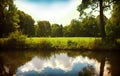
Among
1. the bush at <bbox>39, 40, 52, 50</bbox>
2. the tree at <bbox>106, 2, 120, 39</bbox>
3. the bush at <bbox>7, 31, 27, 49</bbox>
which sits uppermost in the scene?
the tree at <bbox>106, 2, 120, 39</bbox>

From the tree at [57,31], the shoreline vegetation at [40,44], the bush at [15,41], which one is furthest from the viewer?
the tree at [57,31]

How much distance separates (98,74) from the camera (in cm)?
1108

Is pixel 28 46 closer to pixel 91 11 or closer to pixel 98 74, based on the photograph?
pixel 91 11

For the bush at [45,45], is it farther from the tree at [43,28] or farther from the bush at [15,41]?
the tree at [43,28]

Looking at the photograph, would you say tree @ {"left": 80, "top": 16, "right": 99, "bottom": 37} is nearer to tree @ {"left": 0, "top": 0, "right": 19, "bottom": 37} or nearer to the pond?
tree @ {"left": 0, "top": 0, "right": 19, "bottom": 37}

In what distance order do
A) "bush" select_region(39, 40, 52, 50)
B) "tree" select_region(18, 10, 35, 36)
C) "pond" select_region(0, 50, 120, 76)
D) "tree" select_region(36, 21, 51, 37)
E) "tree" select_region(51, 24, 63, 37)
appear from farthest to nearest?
1. "tree" select_region(51, 24, 63, 37)
2. "tree" select_region(36, 21, 51, 37)
3. "tree" select_region(18, 10, 35, 36)
4. "bush" select_region(39, 40, 52, 50)
5. "pond" select_region(0, 50, 120, 76)

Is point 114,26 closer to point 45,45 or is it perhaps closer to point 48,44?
point 48,44

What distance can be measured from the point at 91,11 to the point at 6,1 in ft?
35.8

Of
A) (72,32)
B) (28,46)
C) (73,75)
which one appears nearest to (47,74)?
(73,75)

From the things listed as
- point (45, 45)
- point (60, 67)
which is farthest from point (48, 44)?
point (60, 67)

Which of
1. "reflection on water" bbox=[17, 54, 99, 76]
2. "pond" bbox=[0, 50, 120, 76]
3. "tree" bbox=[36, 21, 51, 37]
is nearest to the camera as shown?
"pond" bbox=[0, 50, 120, 76]

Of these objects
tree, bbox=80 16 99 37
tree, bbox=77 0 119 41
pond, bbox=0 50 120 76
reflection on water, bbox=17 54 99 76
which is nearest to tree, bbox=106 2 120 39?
tree, bbox=77 0 119 41

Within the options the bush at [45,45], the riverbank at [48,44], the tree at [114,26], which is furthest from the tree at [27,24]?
the bush at [45,45]

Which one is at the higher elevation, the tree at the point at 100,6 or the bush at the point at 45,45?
the tree at the point at 100,6
